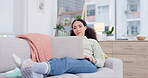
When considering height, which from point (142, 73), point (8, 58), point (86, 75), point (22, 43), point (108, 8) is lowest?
point (142, 73)

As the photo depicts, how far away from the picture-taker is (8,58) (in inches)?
69.6

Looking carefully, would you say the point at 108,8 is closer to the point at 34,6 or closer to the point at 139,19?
the point at 139,19

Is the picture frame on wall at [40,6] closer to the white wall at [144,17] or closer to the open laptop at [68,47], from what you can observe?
the white wall at [144,17]

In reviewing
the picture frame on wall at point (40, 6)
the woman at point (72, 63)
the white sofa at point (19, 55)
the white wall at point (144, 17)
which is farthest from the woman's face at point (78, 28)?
the picture frame on wall at point (40, 6)

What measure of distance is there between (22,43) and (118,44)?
198cm

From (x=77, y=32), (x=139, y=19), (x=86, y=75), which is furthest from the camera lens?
(x=139, y=19)

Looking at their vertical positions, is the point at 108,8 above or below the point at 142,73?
above

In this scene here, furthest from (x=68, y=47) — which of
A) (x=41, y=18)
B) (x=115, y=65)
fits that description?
(x=41, y=18)

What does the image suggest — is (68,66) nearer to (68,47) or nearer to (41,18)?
(68,47)

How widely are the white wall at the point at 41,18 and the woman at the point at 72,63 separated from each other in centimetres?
211

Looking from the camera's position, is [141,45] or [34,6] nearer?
[141,45]

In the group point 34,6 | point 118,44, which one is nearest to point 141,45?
point 118,44

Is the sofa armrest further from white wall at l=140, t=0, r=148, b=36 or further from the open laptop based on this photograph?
white wall at l=140, t=0, r=148, b=36

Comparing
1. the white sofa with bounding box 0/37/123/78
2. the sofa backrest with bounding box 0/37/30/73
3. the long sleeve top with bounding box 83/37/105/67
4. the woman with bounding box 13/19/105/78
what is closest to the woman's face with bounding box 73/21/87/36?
the woman with bounding box 13/19/105/78
